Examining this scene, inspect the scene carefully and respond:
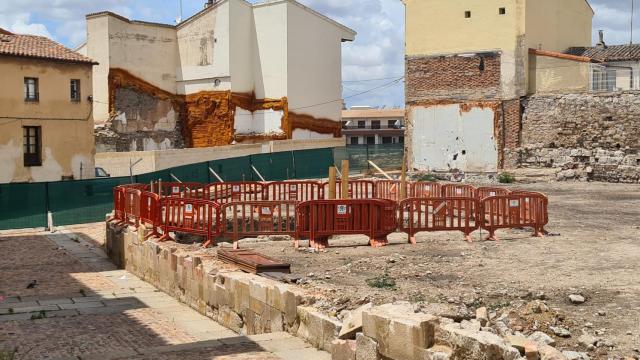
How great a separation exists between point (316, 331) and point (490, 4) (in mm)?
26928

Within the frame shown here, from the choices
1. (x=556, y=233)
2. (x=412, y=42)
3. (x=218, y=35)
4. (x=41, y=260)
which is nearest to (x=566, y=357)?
(x=556, y=233)

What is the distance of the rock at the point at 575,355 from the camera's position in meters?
6.60

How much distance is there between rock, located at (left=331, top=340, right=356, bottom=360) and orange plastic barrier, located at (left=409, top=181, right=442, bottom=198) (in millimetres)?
12501

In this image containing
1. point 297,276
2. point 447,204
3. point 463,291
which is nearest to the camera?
point 463,291

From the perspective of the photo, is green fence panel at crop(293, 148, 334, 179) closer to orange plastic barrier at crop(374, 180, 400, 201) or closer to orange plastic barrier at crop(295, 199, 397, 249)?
orange plastic barrier at crop(374, 180, 400, 201)

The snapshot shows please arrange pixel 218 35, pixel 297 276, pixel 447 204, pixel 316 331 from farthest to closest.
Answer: pixel 218 35, pixel 447 204, pixel 297 276, pixel 316 331

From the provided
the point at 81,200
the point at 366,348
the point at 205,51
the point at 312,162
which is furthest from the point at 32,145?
the point at 366,348

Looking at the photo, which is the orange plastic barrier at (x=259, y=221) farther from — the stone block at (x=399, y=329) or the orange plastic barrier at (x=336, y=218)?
the stone block at (x=399, y=329)

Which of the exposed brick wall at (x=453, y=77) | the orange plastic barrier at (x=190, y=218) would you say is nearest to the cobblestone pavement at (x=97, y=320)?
the orange plastic barrier at (x=190, y=218)

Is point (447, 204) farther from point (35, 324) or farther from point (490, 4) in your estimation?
point (490, 4)

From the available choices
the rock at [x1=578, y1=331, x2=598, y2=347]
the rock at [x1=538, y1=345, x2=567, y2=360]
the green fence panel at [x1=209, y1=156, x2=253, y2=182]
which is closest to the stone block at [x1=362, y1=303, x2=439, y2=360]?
the rock at [x1=538, y1=345, x2=567, y2=360]

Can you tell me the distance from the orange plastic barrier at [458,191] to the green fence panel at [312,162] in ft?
51.5

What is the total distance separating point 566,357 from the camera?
6527mm

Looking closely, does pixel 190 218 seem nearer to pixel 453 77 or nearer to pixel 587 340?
pixel 587 340
